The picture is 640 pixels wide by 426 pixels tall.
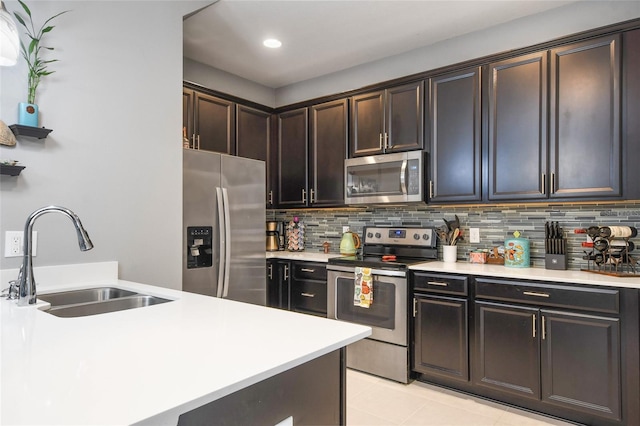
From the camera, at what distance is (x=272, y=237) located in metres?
4.32

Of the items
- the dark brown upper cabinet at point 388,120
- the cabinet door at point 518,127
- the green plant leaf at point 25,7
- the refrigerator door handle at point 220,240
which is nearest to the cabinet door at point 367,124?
the dark brown upper cabinet at point 388,120

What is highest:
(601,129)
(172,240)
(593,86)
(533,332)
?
(593,86)

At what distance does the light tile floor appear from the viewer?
2439 millimetres

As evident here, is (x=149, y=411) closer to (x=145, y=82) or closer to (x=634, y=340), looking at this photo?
(x=145, y=82)

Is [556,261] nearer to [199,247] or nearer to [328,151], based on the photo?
[328,151]

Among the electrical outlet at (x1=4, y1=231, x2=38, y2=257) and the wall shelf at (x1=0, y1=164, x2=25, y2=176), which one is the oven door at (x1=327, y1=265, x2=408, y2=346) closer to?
the electrical outlet at (x1=4, y1=231, x2=38, y2=257)

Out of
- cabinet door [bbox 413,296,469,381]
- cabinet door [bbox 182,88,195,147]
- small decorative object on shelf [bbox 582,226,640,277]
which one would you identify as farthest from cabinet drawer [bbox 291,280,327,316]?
small decorative object on shelf [bbox 582,226,640,277]

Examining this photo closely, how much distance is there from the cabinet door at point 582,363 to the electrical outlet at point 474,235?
35.9 inches

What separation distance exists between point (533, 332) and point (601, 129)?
1326 millimetres

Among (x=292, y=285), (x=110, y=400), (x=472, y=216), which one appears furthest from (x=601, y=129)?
(x=110, y=400)

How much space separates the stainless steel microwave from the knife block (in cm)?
98

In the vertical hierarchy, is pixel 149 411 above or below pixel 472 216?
below

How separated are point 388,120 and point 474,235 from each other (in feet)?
3.91

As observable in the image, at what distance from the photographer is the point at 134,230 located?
237 cm
